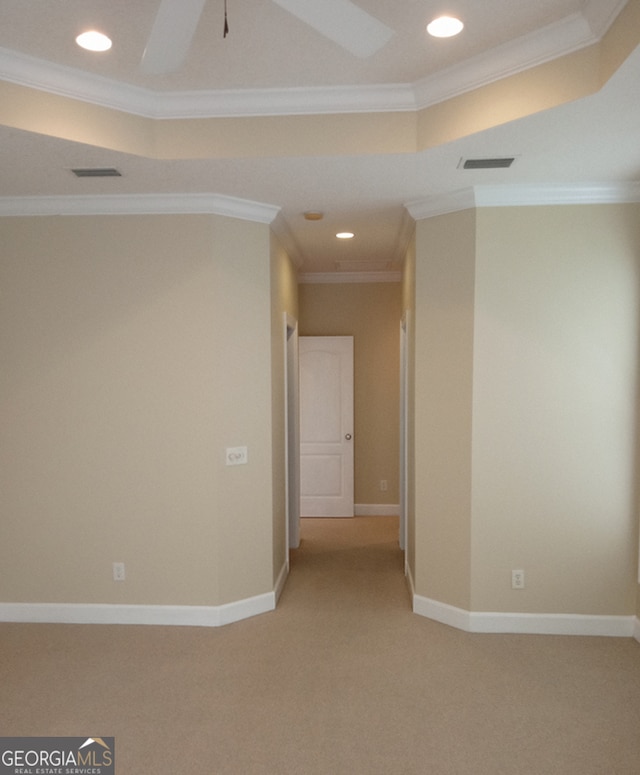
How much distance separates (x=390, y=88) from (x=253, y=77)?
64cm

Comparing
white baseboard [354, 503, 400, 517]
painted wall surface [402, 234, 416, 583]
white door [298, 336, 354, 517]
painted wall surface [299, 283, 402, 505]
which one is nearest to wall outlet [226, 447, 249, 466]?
painted wall surface [402, 234, 416, 583]

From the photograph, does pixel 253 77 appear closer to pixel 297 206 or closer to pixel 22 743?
pixel 297 206

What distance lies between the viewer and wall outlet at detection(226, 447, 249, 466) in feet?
12.5

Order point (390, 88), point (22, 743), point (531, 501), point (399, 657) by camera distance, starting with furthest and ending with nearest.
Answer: point (531, 501)
point (399, 657)
point (390, 88)
point (22, 743)

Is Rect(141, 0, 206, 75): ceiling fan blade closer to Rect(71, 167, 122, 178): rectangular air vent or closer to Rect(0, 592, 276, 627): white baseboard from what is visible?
A: Rect(71, 167, 122, 178): rectangular air vent

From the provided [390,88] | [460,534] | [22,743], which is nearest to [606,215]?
[390,88]

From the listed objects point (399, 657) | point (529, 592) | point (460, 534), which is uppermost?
point (460, 534)

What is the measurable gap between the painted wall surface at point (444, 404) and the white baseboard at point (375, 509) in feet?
8.91

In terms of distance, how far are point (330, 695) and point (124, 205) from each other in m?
3.01

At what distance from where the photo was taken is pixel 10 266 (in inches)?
147

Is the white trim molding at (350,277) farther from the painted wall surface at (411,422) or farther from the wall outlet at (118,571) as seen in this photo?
the wall outlet at (118,571)

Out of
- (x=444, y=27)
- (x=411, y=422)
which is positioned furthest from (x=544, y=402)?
(x=444, y=27)

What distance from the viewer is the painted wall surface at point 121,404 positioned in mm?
3711

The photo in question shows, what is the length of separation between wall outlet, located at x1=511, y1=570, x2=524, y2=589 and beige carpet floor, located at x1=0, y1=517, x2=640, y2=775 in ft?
0.98
